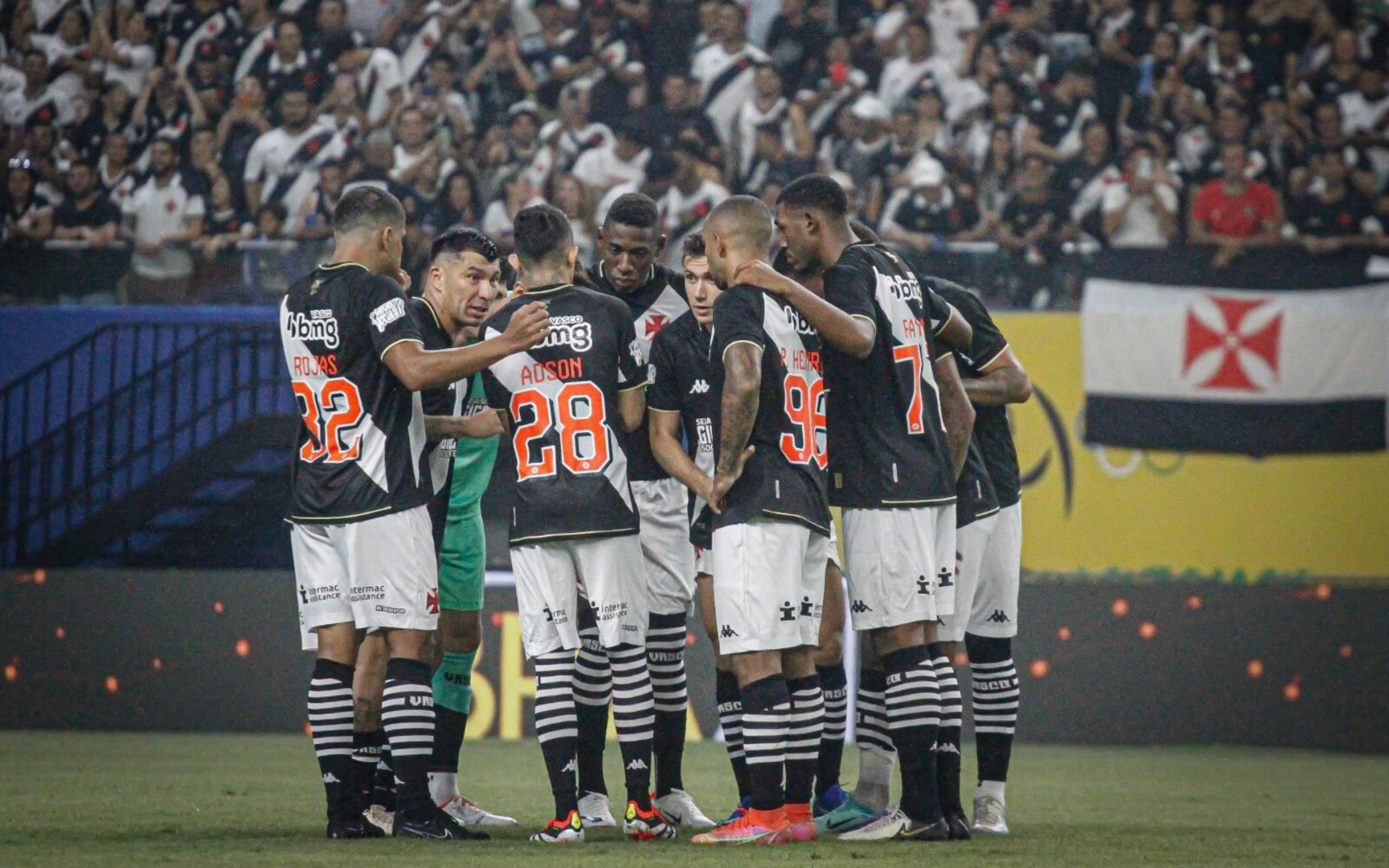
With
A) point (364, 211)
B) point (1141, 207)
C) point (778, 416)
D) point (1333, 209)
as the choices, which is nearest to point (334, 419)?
point (364, 211)

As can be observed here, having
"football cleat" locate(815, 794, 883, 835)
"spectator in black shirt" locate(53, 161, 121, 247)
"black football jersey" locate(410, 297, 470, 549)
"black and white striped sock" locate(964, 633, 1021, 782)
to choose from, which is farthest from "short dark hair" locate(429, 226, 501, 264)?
"spectator in black shirt" locate(53, 161, 121, 247)

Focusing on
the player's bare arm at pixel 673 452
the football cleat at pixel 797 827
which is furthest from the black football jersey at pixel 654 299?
the football cleat at pixel 797 827

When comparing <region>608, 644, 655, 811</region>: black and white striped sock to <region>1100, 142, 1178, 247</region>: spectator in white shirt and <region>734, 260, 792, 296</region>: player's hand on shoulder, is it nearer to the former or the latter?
<region>734, 260, 792, 296</region>: player's hand on shoulder

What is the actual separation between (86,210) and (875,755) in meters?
10.0

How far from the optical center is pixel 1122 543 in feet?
39.7

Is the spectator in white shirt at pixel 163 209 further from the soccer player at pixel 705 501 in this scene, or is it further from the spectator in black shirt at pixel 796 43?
the soccer player at pixel 705 501

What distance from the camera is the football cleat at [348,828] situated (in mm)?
6148

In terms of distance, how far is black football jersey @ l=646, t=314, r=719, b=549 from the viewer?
6648 millimetres

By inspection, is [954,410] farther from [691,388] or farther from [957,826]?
[957,826]

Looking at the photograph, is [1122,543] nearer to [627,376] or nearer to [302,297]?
[627,376]

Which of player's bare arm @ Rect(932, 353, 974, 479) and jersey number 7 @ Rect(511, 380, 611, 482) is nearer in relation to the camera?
jersey number 7 @ Rect(511, 380, 611, 482)

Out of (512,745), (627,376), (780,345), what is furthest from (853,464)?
(512,745)

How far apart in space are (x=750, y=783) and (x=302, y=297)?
259 cm

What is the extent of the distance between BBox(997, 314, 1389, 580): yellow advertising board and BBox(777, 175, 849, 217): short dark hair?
593cm
